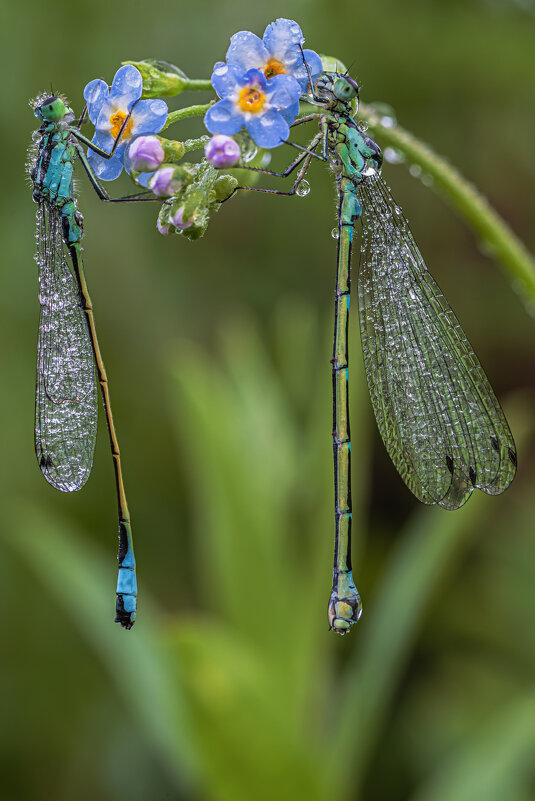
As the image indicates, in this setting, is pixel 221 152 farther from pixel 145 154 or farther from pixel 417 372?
pixel 417 372

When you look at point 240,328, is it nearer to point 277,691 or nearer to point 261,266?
point 261,266

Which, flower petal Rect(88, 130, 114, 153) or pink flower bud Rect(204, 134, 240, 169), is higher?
flower petal Rect(88, 130, 114, 153)

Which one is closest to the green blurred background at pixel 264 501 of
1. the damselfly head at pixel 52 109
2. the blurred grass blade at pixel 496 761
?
the blurred grass blade at pixel 496 761

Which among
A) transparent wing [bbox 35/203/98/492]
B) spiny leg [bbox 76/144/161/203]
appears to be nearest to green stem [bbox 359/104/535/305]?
spiny leg [bbox 76/144/161/203]

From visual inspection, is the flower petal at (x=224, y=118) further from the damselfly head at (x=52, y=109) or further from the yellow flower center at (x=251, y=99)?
the damselfly head at (x=52, y=109)

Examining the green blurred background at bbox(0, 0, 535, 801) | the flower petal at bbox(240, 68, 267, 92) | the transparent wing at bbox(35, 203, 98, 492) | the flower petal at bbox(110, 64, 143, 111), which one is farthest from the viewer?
the green blurred background at bbox(0, 0, 535, 801)

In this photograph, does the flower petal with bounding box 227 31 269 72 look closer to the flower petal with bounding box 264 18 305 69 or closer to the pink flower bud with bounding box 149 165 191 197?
the flower petal with bounding box 264 18 305 69
